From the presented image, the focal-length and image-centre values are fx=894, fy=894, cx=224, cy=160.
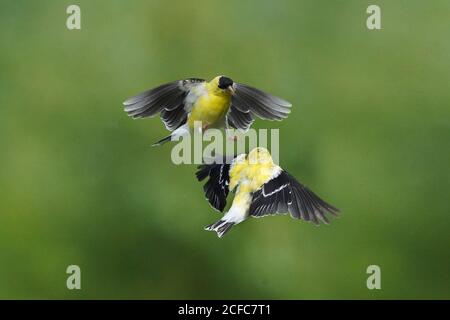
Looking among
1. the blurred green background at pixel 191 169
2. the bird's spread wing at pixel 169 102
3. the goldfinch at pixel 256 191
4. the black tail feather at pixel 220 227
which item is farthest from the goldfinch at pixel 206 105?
the blurred green background at pixel 191 169

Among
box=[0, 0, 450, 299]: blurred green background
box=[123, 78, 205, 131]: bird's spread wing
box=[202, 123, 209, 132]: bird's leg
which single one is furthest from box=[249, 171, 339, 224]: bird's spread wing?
box=[0, 0, 450, 299]: blurred green background

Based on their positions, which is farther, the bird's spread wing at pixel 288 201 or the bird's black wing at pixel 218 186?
the bird's black wing at pixel 218 186

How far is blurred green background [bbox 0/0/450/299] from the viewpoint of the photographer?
5.06 meters

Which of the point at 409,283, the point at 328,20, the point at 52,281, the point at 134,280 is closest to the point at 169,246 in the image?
the point at 134,280

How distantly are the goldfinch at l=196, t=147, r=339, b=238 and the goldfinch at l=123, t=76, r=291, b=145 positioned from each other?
16 cm

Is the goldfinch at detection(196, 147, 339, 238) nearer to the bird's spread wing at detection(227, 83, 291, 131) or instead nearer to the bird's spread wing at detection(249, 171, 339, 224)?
the bird's spread wing at detection(249, 171, 339, 224)

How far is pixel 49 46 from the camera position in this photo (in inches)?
226

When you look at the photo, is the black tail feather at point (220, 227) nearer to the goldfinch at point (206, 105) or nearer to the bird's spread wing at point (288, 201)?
the bird's spread wing at point (288, 201)

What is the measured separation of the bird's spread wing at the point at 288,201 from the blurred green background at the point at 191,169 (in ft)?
5.62

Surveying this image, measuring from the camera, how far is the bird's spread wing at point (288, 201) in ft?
9.96

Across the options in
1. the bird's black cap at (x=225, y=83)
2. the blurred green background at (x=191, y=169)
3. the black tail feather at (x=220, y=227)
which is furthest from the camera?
the blurred green background at (x=191, y=169)

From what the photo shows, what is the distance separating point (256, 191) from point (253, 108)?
0.98ft

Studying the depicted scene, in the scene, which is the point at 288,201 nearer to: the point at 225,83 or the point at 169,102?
the point at 225,83

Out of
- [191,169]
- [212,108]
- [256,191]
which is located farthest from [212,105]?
[191,169]
